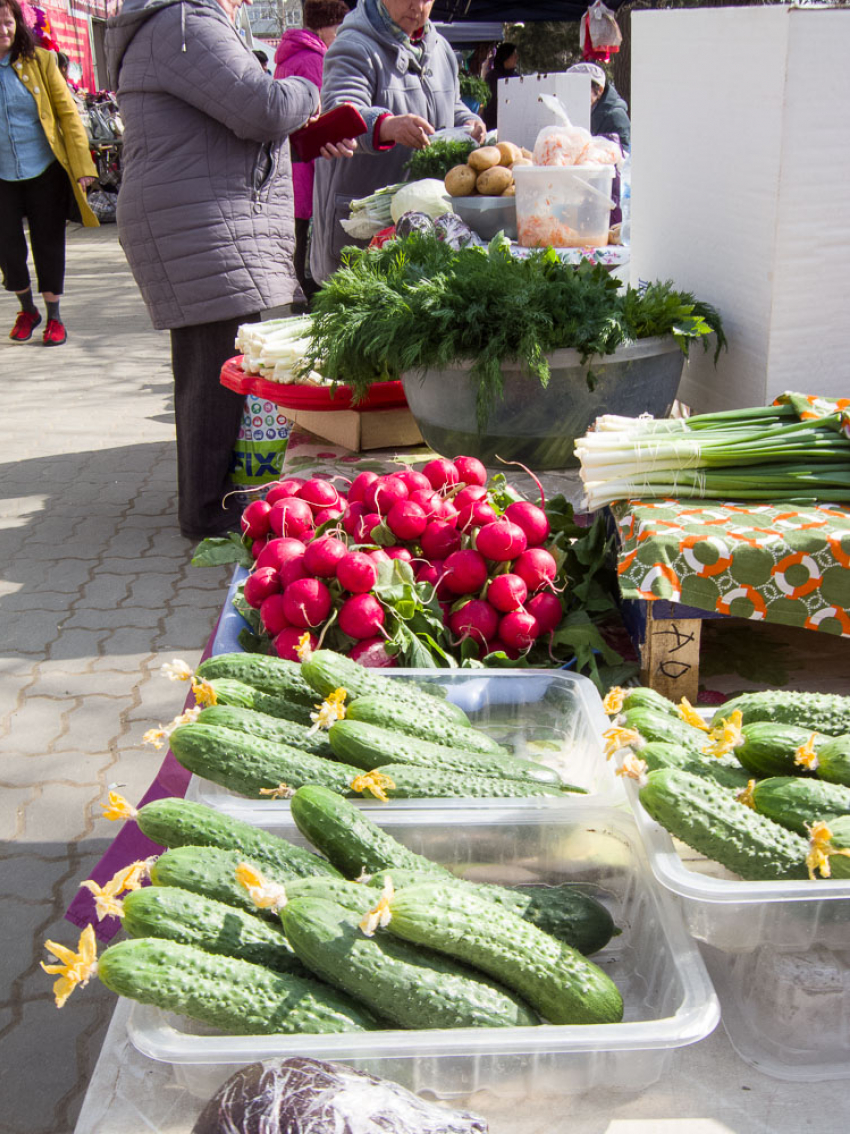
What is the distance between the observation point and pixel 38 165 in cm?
752

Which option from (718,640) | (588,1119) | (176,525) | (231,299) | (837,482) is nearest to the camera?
(588,1119)

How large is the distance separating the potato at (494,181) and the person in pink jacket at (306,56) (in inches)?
111

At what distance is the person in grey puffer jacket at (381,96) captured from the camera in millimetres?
4555

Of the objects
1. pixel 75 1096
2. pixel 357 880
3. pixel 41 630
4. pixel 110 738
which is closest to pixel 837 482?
pixel 357 880

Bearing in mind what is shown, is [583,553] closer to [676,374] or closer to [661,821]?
[676,374]

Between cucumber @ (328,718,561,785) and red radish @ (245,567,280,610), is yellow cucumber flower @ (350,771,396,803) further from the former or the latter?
red radish @ (245,567,280,610)

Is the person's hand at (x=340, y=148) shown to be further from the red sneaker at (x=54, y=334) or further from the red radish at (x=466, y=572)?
the red sneaker at (x=54, y=334)

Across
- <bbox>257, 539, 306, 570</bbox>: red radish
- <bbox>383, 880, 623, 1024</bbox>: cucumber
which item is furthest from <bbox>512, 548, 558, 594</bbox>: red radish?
<bbox>383, 880, 623, 1024</bbox>: cucumber

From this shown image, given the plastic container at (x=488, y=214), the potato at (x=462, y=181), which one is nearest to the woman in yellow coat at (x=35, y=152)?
the potato at (x=462, y=181)

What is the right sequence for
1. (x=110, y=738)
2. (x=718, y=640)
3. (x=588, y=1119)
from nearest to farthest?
(x=588, y=1119), (x=718, y=640), (x=110, y=738)

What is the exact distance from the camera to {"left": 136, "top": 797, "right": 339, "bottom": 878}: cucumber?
111cm

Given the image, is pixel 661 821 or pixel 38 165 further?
pixel 38 165

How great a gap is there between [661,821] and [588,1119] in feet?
0.98

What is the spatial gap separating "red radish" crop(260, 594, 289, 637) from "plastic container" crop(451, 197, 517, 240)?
226 centimetres
